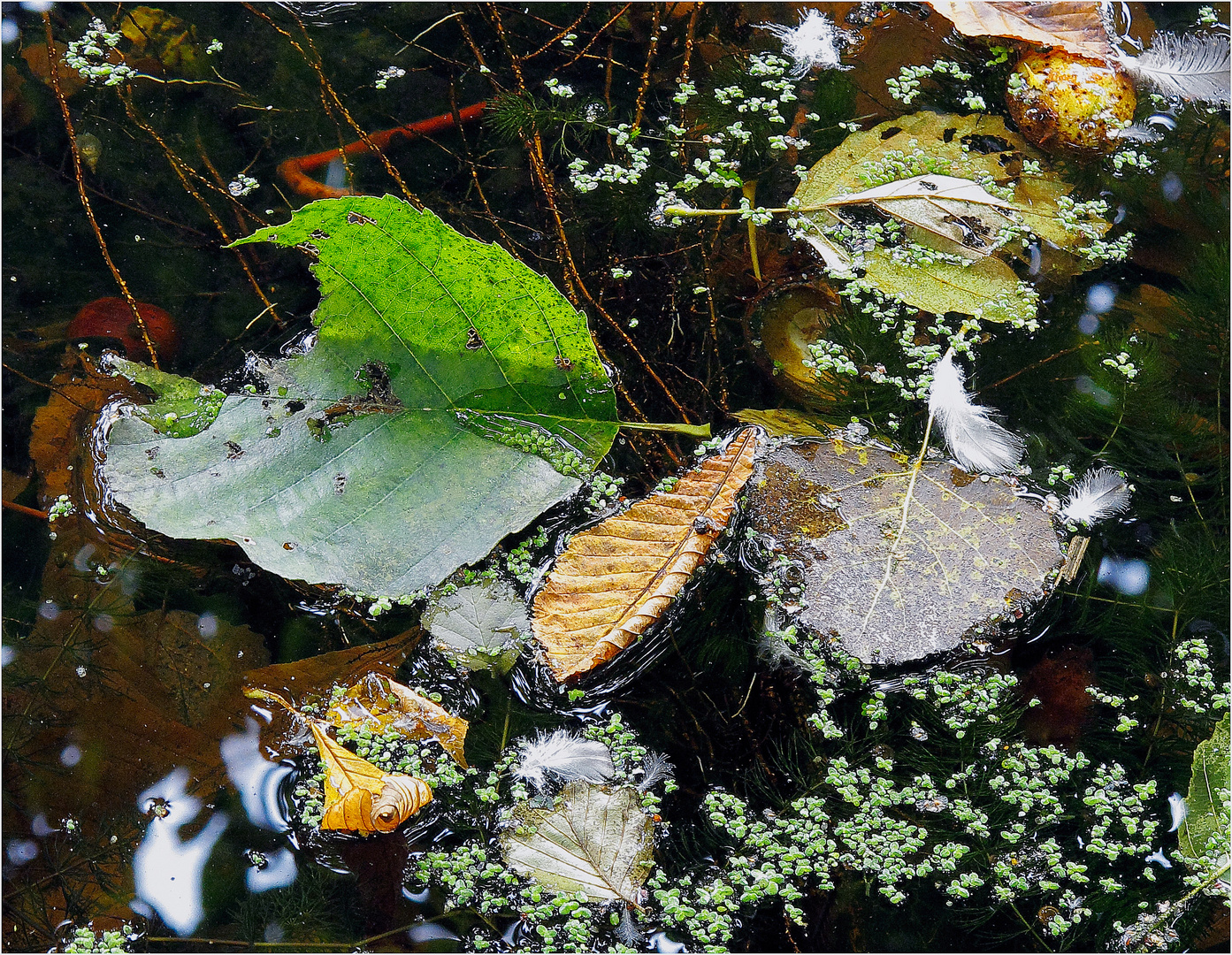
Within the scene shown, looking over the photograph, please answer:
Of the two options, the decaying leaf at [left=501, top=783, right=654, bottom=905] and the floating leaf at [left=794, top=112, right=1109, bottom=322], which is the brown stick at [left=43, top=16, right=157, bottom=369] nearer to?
the decaying leaf at [left=501, top=783, right=654, bottom=905]

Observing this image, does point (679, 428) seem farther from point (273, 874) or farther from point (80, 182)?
point (80, 182)

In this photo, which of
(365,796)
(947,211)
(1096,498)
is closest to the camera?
(365,796)

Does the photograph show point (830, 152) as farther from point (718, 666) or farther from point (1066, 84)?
point (718, 666)

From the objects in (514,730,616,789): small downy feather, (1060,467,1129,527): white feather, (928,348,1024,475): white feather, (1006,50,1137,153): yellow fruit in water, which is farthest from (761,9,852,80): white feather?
(514,730,616,789): small downy feather

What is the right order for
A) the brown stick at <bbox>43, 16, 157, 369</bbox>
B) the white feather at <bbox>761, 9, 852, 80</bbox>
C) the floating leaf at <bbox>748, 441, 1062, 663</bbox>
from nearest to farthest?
the floating leaf at <bbox>748, 441, 1062, 663</bbox> → the brown stick at <bbox>43, 16, 157, 369</bbox> → the white feather at <bbox>761, 9, 852, 80</bbox>

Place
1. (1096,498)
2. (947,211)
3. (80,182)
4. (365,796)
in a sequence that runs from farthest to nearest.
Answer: (80,182)
(947,211)
(1096,498)
(365,796)

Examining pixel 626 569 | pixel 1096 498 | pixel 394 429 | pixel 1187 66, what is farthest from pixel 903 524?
pixel 1187 66
